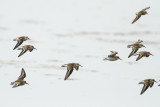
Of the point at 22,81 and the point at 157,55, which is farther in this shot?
the point at 157,55

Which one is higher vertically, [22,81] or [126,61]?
[126,61]

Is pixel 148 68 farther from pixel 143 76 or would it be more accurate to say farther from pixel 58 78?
pixel 58 78

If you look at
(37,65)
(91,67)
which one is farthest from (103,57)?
(37,65)

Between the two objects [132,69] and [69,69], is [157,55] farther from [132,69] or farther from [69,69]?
[69,69]

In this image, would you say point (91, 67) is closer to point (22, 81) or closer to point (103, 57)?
point (103, 57)

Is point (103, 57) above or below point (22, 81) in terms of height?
above

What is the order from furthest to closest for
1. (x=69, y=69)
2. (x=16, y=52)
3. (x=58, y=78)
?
(x=16, y=52), (x=58, y=78), (x=69, y=69)

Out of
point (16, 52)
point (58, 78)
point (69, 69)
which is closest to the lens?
point (69, 69)

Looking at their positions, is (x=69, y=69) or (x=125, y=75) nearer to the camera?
(x=69, y=69)

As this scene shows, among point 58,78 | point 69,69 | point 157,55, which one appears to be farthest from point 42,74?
point 157,55
